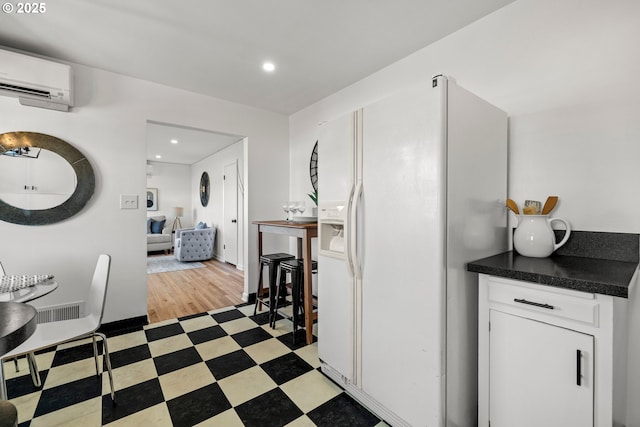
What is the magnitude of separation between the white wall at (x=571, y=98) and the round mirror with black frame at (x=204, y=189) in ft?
19.2

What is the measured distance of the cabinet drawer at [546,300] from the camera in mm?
1035

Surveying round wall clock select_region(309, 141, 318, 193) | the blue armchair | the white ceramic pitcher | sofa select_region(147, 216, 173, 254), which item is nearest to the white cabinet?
the white ceramic pitcher

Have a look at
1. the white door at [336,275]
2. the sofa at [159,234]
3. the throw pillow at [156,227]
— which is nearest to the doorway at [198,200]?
the sofa at [159,234]

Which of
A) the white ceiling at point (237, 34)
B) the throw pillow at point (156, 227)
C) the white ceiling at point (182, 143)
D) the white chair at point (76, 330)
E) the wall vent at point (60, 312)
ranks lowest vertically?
the wall vent at point (60, 312)

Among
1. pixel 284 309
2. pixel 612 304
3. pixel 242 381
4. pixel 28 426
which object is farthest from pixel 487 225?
pixel 28 426

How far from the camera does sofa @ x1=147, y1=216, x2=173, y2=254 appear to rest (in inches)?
260

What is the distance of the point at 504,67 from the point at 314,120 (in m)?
2.10

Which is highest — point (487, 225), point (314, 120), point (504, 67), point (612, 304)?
point (314, 120)

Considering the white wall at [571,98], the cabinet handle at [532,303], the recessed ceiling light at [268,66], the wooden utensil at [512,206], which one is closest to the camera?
the cabinet handle at [532,303]

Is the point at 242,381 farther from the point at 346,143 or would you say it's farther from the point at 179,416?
the point at 346,143

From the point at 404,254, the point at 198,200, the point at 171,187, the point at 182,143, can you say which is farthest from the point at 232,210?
the point at 404,254

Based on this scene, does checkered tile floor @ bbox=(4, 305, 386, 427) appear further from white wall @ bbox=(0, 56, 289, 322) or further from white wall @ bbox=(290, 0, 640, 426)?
white wall @ bbox=(290, 0, 640, 426)

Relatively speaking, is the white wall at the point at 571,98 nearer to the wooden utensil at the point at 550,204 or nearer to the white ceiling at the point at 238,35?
the wooden utensil at the point at 550,204

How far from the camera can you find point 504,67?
1.78 metres
